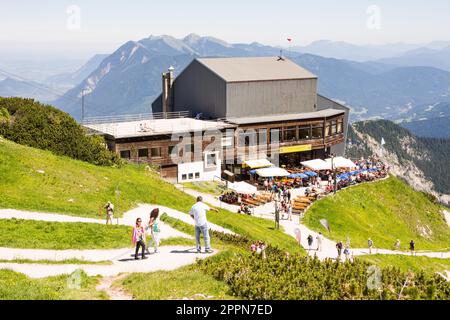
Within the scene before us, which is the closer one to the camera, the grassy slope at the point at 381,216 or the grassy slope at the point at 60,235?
the grassy slope at the point at 60,235

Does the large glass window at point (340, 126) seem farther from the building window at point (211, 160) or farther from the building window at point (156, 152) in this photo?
the building window at point (156, 152)

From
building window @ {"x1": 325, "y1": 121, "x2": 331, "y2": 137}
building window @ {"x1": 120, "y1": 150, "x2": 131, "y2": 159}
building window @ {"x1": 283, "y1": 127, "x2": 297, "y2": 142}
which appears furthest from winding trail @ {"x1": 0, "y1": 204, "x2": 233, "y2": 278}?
building window @ {"x1": 325, "y1": 121, "x2": 331, "y2": 137}

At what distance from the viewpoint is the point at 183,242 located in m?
27.1

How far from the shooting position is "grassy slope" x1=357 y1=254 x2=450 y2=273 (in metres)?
44.4

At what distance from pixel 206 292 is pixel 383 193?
182ft

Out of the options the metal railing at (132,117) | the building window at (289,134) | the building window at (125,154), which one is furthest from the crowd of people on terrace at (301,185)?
the metal railing at (132,117)

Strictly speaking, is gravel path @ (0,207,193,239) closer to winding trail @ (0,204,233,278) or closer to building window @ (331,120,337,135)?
winding trail @ (0,204,233,278)

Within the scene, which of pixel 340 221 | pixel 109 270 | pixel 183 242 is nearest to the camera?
pixel 109 270

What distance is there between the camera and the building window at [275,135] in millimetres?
70125

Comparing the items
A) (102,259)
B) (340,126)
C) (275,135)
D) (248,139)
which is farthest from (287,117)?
(102,259)

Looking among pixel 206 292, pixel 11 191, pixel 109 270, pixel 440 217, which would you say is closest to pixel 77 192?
pixel 11 191

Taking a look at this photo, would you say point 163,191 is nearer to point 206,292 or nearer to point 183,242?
point 183,242

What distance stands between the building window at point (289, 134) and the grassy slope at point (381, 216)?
11.5m
